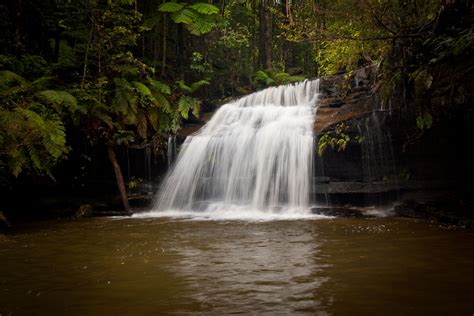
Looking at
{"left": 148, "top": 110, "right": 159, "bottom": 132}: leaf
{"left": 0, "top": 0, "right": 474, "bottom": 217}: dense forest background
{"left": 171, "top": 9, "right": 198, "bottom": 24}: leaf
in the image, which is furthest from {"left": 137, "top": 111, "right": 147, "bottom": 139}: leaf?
{"left": 171, "top": 9, "right": 198, "bottom": 24}: leaf

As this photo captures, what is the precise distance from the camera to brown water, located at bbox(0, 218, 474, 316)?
3.16 meters

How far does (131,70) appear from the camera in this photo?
39.1 ft

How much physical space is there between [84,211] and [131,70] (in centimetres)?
437

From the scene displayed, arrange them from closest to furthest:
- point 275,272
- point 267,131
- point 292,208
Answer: point 275,272 → point 292,208 → point 267,131

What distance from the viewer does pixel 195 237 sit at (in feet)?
21.7

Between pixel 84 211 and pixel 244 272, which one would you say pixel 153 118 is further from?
pixel 244 272

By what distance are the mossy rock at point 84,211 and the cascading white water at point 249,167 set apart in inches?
70.9

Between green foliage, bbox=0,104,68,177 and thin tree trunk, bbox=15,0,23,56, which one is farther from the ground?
thin tree trunk, bbox=15,0,23,56

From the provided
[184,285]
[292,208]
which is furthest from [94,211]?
[184,285]

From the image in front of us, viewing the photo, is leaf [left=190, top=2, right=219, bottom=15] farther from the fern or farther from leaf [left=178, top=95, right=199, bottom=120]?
the fern

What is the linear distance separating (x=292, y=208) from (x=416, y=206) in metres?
2.89

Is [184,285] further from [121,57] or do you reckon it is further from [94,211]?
[121,57]

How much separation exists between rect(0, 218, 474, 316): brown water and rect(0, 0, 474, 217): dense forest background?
9.15ft

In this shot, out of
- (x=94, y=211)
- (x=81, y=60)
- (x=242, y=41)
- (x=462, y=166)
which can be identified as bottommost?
(x=94, y=211)
